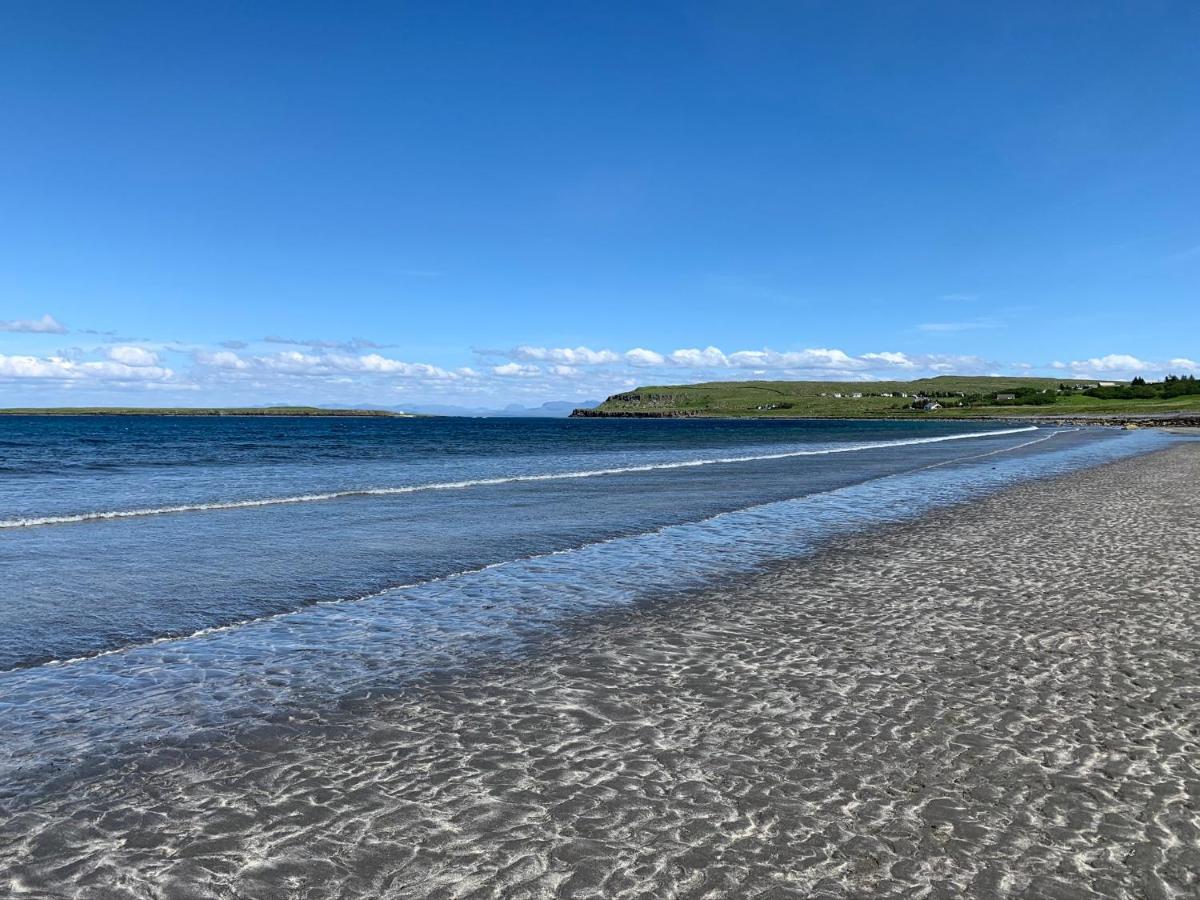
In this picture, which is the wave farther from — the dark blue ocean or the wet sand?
the wet sand

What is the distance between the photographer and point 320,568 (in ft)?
64.7

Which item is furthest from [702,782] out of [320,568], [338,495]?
[338,495]

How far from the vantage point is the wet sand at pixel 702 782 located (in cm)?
612

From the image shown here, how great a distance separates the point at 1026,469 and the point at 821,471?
1203 centimetres

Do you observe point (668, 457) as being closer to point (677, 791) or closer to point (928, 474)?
point (928, 474)

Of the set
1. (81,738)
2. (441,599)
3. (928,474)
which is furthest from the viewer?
(928,474)

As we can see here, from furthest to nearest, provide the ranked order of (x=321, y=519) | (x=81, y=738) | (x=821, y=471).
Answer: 1. (x=821, y=471)
2. (x=321, y=519)
3. (x=81, y=738)

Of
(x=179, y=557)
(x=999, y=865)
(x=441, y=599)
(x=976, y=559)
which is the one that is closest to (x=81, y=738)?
(x=441, y=599)

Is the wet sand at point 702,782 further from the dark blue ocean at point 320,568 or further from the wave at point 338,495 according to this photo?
the wave at point 338,495

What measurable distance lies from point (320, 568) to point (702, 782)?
46.8 feet

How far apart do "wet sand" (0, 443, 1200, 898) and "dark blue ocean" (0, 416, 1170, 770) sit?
1666 millimetres

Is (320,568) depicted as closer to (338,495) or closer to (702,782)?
(702,782)

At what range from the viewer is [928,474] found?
159 ft

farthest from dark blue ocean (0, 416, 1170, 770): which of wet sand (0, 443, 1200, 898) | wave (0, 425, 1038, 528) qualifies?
wet sand (0, 443, 1200, 898)
